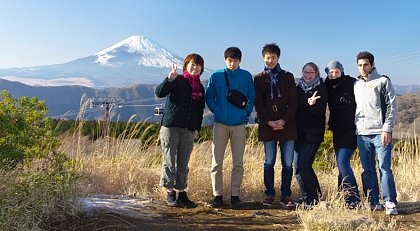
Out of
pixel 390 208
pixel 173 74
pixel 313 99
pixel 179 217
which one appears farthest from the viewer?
pixel 313 99

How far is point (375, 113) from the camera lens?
4172 millimetres

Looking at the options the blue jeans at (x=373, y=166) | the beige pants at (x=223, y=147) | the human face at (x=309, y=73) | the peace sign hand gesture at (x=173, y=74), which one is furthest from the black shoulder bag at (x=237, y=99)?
the blue jeans at (x=373, y=166)

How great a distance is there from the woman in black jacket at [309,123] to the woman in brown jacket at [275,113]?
113mm

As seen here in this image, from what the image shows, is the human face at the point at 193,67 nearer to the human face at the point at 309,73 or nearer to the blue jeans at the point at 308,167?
the human face at the point at 309,73

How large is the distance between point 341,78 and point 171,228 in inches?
104

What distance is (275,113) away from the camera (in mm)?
4336

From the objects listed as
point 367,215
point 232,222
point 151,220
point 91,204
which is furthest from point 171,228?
point 367,215

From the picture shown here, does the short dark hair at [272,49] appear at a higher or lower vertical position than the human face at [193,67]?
higher

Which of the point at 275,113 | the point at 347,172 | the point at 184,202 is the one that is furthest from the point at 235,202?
the point at 347,172

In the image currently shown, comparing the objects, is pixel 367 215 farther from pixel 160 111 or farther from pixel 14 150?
pixel 14 150

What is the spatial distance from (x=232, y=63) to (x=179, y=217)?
5.92ft

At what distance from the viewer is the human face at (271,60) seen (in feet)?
14.3

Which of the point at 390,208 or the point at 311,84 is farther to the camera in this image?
the point at 311,84

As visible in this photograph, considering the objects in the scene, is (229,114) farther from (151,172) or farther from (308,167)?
(151,172)
